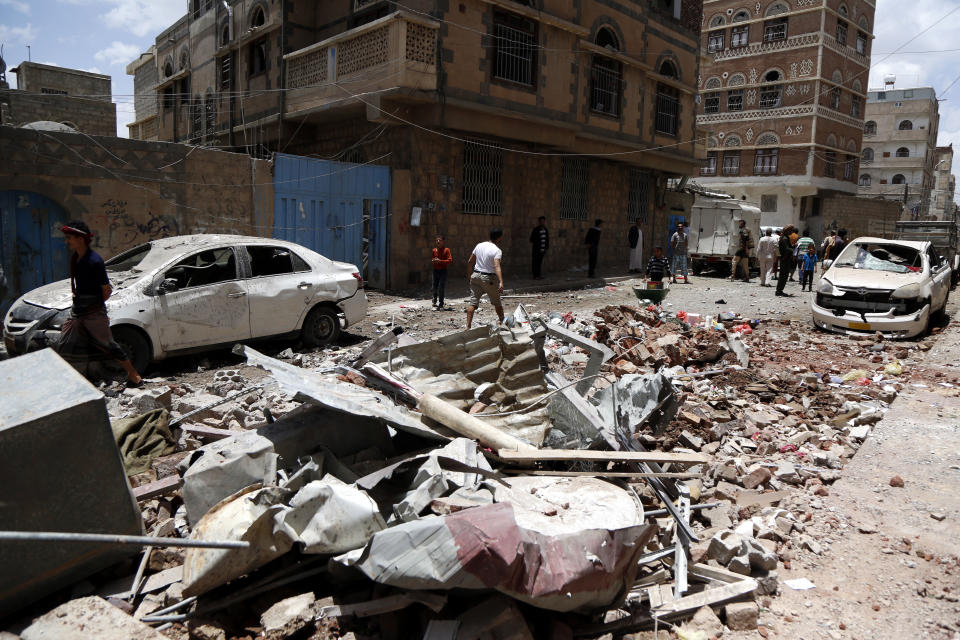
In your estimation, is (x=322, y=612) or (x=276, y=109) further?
(x=276, y=109)

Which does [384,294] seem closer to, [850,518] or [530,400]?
[530,400]

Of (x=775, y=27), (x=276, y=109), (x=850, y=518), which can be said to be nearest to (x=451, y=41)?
(x=276, y=109)

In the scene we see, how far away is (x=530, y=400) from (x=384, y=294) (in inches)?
410

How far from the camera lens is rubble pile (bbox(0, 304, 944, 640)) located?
8.98 feet

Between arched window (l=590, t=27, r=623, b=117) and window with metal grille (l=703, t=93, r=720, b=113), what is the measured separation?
2697cm

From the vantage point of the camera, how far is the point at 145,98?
30062 mm

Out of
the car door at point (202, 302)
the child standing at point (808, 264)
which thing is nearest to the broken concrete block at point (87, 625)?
the car door at point (202, 302)

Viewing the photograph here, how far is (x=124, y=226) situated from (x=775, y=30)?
140ft

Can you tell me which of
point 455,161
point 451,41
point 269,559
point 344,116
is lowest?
point 269,559

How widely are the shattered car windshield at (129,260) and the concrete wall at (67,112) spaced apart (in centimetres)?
1571

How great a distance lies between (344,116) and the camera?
15.8 meters

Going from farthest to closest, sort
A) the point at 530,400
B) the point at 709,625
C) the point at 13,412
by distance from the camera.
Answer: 1. the point at 530,400
2. the point at 709,625
3. the point at 13,412

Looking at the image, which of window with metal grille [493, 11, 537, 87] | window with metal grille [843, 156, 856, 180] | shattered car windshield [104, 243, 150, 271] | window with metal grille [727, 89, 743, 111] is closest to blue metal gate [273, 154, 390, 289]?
window with metal grille [493, 11, 537, 87]

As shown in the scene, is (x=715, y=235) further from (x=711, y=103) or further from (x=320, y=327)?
(x=711, y=103)
